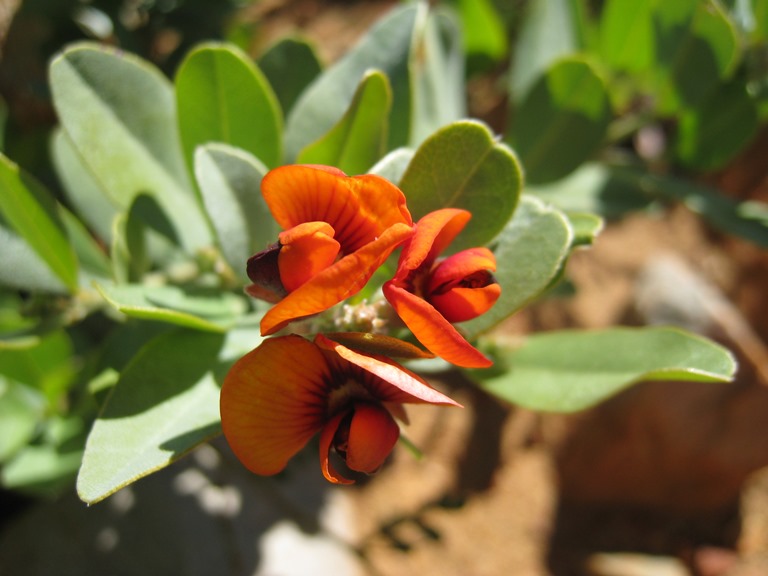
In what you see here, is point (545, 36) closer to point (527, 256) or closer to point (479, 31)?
point (479, 31)

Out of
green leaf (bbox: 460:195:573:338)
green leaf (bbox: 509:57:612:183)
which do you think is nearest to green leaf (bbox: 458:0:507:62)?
green leaf (bbox: 509:57:612:183)

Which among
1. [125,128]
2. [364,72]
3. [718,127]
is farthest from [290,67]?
[718,127]

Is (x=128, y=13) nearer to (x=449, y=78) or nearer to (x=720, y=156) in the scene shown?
(x=449, y=78)

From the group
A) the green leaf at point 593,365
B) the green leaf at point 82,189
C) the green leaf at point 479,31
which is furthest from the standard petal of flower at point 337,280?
the green leaf at point 479,31

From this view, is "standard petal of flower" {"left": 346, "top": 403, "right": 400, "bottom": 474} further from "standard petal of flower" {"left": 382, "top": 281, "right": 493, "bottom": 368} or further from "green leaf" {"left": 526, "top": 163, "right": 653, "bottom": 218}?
"green leaf" {"left": 526, "top": 163, "right": 653, "bottom": 218}

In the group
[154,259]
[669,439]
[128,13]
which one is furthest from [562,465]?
[128,13]

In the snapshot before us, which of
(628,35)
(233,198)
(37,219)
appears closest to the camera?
(233,198)

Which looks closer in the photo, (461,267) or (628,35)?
(461,267)
